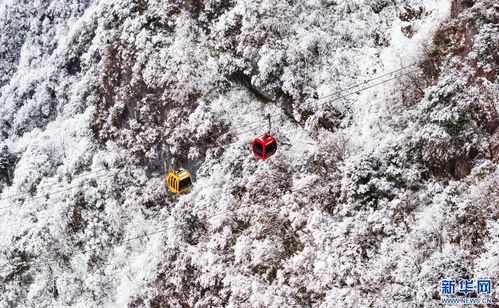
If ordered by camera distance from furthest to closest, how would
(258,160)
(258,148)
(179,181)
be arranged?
(258,160), (179,181), (258,148)

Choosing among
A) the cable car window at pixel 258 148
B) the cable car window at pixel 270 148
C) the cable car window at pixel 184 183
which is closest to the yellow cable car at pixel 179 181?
the cable car window at pixel 184 183

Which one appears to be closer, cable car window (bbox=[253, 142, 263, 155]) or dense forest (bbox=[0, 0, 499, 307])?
dense forest (bbox=[0, 0, 499, 307])

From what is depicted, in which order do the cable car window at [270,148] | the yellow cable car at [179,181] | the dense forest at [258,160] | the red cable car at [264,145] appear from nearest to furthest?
the dense forest at [258,160]
the red cable car at [264,145]
the cable car window at [270,148]
the yellow cable car at [179,181]

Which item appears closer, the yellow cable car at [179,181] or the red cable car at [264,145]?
the red cable car at [264,145]

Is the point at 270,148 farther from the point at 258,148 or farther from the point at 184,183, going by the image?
the point at 184,183

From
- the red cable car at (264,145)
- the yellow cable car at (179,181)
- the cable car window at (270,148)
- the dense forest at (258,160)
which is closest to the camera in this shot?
the dense forest at (258,160)

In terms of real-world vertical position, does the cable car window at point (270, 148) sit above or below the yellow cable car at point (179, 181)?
above

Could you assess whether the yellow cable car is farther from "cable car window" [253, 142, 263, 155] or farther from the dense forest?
the dense forest

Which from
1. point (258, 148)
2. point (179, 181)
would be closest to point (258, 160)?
point (258, 148)

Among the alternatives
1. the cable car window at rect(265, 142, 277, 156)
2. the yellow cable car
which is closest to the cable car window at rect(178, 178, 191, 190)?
the yellow cable car

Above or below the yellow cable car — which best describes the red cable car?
above

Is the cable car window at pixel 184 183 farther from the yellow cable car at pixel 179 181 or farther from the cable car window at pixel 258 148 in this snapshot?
the cable car window at pixel 258 148
